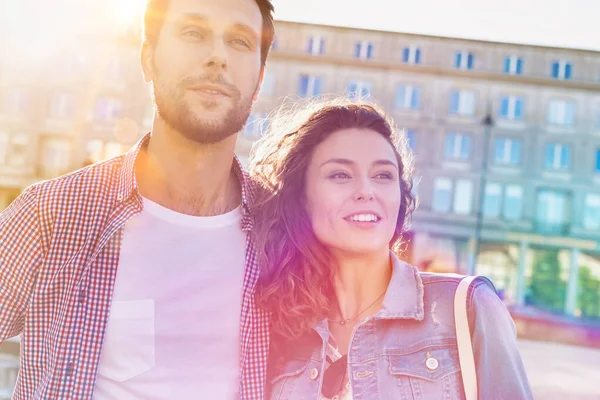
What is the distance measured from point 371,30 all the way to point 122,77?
511 inches

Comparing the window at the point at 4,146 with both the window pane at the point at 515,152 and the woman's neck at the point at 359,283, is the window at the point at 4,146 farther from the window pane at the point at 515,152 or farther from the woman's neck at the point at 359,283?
the woman's neck at the point at 359,283

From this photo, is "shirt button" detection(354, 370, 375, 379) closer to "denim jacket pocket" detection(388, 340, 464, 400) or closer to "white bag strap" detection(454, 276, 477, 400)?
"denim jacket pocket" detection(388, 340, 464, 400)

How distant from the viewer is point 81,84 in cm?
3120

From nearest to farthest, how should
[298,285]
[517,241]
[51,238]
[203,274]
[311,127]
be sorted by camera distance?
[51,238] < [203,274] < [298,285] < [311,127] < [517,241]

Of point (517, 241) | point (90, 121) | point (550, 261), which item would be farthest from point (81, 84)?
point (550, 261)

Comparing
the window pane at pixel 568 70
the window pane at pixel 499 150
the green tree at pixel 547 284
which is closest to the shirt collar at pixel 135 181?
the window pane at pixel 499 150

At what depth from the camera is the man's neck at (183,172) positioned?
2643mm

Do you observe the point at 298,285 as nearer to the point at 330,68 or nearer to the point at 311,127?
the point at 311,127

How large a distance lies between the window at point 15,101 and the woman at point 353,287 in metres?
31.7

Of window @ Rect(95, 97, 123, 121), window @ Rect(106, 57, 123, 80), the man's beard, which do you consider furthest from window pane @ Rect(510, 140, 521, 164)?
the man's beard

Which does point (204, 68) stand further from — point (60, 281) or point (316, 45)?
point (316, 45)

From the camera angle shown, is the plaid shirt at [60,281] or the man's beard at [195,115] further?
the man's beard at [195,115]

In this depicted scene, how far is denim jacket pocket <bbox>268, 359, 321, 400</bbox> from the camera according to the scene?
8.09 ft

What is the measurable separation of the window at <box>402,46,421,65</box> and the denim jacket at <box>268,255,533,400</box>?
30178 mm
